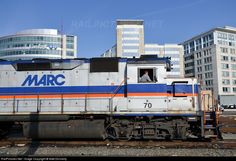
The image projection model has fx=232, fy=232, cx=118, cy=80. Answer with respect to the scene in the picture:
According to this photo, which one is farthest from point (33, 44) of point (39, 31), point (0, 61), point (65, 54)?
point (0, 61)

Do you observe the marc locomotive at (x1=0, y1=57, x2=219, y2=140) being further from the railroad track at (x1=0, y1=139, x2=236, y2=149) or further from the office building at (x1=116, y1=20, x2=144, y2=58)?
the office building at (x1=116, y1=20, x2=144, y2=58)

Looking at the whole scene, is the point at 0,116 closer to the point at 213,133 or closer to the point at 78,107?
the point at 78,107

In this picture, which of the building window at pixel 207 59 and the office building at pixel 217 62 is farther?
the building window at pixel 207 59

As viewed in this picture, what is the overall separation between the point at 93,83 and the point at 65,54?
88.1 meters

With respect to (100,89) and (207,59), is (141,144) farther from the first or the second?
(207,59)

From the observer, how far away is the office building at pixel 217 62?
81.9m

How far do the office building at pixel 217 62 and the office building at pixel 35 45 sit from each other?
5285cm

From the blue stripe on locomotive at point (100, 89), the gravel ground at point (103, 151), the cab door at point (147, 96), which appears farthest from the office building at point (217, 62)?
the gravel ground at point (103, 151)

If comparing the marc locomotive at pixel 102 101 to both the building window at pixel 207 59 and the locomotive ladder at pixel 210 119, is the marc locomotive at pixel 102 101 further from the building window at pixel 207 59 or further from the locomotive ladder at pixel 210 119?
the building window at pixel 207 59

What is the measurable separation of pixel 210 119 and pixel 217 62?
257 ft

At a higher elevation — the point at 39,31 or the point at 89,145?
the point at 39,31

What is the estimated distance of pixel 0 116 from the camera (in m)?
10.2

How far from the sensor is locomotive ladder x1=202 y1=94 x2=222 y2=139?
9656 millimetres

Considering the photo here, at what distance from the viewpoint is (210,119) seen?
984 cm
